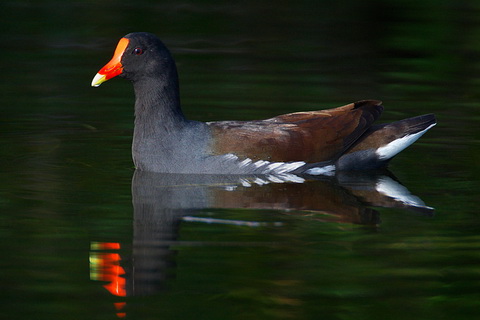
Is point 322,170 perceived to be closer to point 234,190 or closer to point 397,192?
point 397,192

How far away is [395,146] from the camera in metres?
8.12

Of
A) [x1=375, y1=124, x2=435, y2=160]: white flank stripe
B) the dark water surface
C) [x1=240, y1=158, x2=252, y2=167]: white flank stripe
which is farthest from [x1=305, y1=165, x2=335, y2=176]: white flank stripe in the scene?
[x1=240, y1=158, x2=252, y2=167]: white flank stripe

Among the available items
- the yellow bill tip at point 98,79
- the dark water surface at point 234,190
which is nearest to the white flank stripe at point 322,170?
the dark water surface at point 234,190

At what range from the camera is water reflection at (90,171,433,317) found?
5418 mm

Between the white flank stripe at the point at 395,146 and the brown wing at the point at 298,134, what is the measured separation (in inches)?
8.8

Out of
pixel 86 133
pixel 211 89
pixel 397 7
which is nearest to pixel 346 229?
pixel 86 133

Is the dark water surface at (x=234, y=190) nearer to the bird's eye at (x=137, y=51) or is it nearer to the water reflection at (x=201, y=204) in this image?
the water reflection at (x=201, y=204)

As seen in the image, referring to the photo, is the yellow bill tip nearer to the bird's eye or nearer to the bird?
the bird

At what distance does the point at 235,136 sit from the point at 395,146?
1330 mm

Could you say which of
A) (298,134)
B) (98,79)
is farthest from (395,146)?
(98,79)

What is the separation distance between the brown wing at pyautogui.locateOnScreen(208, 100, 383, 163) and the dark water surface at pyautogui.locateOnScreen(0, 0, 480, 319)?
0.28 metres

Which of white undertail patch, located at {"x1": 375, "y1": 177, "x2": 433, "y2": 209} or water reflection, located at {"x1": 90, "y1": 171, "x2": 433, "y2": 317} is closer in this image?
water reflection, located at {"x1": 90, "y1": 171, "x2": 433, "y2": 317}

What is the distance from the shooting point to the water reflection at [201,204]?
542 centimetres

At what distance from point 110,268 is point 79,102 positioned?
495 cm
